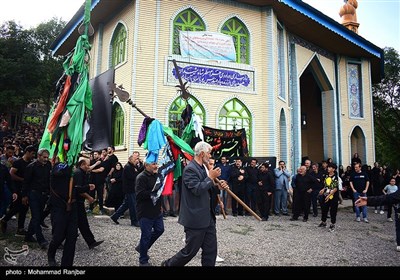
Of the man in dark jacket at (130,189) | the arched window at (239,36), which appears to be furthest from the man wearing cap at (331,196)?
the arched window at (239,36)

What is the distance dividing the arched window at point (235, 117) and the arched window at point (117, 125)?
3570 millimetres

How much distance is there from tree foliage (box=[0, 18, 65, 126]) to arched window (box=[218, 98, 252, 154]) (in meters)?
14.4

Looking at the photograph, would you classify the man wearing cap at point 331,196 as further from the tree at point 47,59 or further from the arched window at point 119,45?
the tree at point 47,59

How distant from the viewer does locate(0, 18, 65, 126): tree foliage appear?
22328 millimetres

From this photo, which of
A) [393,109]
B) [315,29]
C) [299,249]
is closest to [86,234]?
[299,249]

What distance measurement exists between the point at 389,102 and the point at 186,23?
62.1ft

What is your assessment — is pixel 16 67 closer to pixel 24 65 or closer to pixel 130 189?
pixel 24 65

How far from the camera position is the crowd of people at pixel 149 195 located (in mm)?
3951

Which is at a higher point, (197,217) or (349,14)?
(349,14)

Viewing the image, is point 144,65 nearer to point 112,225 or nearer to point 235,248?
point 112,225

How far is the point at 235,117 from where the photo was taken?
1221cm

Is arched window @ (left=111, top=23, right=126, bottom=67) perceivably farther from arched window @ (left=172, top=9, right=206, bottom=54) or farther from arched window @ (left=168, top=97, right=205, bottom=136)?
arched window @ (left=168, top=97, right=205, bottom=136)

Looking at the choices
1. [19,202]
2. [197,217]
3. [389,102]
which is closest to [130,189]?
[19,202]
